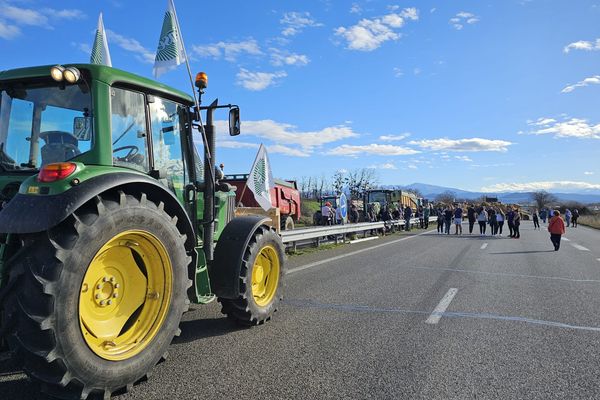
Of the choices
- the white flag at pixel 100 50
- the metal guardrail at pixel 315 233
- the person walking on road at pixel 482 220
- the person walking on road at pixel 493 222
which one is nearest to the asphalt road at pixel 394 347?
the white flag at pixel 100 50

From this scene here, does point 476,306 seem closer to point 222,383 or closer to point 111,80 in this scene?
point 222,383

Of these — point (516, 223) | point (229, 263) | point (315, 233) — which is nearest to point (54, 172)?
point (229, 263)

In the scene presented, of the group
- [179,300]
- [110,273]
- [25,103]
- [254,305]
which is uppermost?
[25,103]

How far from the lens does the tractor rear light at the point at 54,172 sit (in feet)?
9.95

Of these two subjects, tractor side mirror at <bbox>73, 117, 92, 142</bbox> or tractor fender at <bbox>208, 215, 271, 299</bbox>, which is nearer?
tractor side mirror at <bbox>73, 117, 92, 142</bbox>

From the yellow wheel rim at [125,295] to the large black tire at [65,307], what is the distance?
9 cm

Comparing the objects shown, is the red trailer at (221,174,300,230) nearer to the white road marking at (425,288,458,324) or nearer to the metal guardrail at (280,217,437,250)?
the metal guardrail at (280,217,437,250)

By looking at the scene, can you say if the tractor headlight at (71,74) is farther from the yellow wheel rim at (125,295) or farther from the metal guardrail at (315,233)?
the metal guardrail at (315,233)

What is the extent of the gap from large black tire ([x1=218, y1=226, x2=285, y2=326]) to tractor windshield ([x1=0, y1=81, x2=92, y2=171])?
2.03 m

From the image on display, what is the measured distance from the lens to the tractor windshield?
3.61 meters

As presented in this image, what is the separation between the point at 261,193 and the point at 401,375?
167 inches

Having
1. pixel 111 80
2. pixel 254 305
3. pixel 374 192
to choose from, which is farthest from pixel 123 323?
pixel 374 192

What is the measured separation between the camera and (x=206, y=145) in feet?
15.1

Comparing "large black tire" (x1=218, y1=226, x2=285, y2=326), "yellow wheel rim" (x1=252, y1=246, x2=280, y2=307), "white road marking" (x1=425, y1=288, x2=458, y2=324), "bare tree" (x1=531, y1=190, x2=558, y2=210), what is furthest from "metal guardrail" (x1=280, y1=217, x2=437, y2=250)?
"bare tree" (x1=531, y1=190, x2=558, y2=210)
